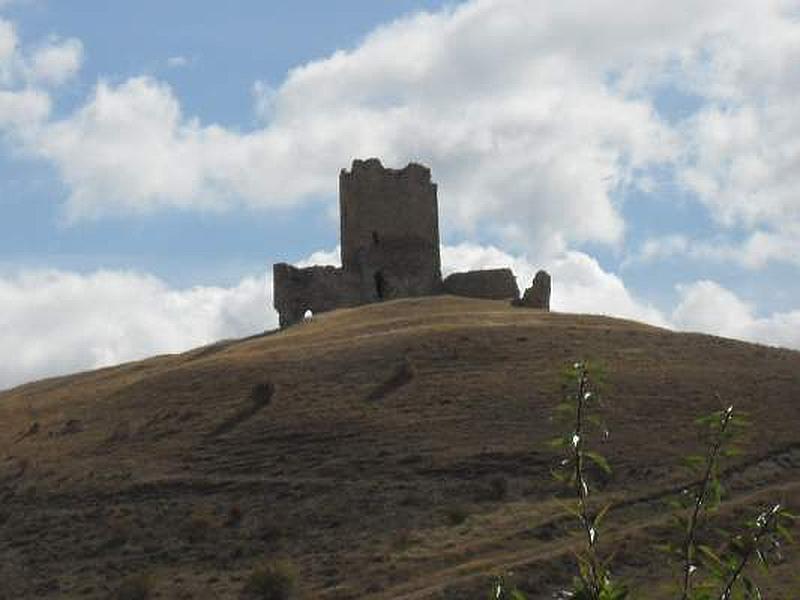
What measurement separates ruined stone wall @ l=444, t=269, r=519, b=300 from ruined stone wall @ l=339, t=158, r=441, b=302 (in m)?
1.10

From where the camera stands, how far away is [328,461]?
119 feet

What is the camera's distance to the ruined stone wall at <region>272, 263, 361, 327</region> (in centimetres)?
6762

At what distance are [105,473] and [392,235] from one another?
30.7m

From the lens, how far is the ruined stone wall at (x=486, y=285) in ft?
222

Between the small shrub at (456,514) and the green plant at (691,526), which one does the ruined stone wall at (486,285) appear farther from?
the green plant at (691,526)

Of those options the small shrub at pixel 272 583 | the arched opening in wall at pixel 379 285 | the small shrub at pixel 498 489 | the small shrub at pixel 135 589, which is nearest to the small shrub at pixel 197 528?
the small shrub at pixel 135 589

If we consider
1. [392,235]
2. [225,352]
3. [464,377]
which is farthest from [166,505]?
[392,235]

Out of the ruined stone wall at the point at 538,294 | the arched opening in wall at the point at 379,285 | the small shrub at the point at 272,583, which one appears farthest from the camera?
the arched opening in wall at the point at 379,285

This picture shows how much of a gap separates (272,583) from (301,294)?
40.3m

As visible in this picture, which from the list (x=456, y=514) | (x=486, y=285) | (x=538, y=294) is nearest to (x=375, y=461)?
(x=456, y=514)

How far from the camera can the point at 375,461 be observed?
35594 mm

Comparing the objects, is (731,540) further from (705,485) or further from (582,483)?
(582,483)

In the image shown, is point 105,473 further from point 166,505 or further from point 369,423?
point 369,423

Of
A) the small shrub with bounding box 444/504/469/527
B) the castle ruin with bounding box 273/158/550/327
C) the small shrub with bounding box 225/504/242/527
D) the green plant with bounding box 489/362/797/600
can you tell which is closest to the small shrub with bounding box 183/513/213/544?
the small shrub with bounding box 225/504/242/527
